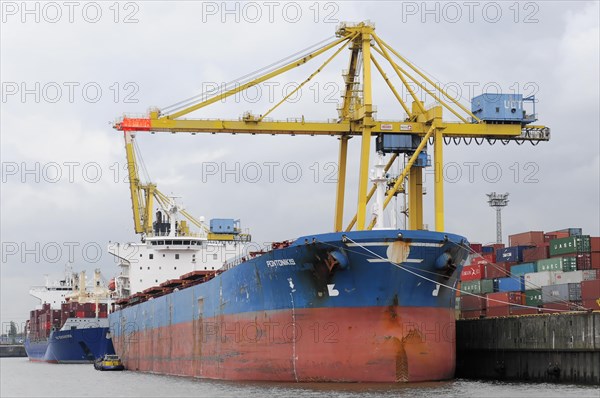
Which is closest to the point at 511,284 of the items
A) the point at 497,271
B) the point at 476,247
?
the point at 497,271

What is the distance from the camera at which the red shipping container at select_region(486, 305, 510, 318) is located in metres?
32.7

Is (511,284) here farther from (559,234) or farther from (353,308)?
(353,308)

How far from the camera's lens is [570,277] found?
3369 cm

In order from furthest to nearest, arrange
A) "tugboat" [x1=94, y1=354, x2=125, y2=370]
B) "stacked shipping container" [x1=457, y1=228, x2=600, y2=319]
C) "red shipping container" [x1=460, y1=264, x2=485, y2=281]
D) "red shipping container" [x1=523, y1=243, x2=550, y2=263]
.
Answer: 1. "tugboat" [x1=94, y1=354, x2=125, y2=370]
2. "red shipping container" [x1=460, y1=264, x2=485, y2=281]
3. "red shipping container" [x1=523, y1=243, x2=550, y2=263]
4. "stacked shipping container" [x1=457, y1=228, x2=600, y2=319]

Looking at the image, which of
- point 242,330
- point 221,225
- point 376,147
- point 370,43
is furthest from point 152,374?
point 221,225

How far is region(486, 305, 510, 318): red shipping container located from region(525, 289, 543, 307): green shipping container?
4.10 ft

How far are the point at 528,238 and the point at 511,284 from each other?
14.9 feet

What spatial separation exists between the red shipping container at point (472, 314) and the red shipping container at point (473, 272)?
7.84 feet

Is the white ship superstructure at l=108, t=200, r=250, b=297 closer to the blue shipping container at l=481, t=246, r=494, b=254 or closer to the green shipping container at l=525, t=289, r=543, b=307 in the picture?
the blue shipping container at l=481, t=246, r=494, b=254

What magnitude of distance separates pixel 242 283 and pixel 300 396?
7267mm

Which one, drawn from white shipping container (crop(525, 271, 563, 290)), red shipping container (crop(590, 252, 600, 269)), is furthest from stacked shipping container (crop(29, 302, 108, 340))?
red shipping container (crop(590, 252, 600, 269))

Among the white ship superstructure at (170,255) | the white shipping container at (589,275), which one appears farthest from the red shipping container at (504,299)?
the white ship superstructure at (170,255)

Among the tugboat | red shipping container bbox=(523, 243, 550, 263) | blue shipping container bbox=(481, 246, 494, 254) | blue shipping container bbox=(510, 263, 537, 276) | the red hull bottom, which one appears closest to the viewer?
the red hull bottom

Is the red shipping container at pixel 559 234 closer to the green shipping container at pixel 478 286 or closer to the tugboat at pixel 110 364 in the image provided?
the green shipping container at pixel 478 286
